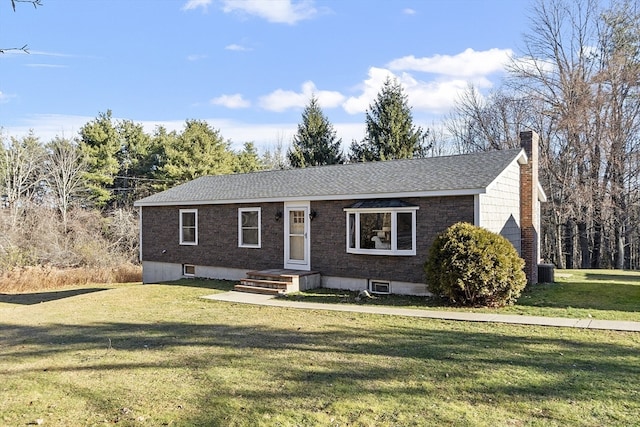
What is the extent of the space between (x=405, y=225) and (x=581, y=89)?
1739 centimetres

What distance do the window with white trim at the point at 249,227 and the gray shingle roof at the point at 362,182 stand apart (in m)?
0.46

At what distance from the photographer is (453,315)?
9.01 m

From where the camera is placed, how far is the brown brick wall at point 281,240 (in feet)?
37.9

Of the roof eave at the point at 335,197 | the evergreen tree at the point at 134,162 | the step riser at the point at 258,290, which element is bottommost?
the step riser at the point at 258,290

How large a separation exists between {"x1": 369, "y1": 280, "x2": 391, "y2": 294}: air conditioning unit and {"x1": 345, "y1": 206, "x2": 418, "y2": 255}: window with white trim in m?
0.89

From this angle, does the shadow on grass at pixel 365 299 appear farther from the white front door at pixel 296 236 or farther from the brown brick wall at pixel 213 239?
the brown brick wall at pixel 213 239

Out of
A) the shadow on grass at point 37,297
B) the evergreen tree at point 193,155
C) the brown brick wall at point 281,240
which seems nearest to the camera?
the brown brick wall at point 281,240

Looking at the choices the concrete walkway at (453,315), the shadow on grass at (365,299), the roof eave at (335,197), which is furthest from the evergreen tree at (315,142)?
the concrete walkway at (453,315)

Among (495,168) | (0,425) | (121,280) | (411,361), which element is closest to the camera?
(0,425)

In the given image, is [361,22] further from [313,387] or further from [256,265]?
[313,387]

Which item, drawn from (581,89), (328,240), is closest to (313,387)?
(328,240)

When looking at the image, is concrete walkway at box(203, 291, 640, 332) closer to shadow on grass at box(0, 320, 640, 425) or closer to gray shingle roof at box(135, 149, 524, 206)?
shadow on grass at box(0, 320, 640, 425)

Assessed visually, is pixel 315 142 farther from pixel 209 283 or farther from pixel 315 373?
pixel 315 373

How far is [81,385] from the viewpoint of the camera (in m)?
5.16
